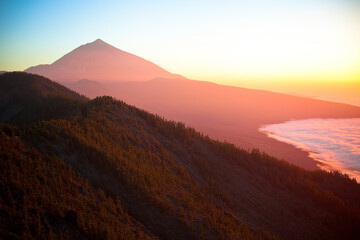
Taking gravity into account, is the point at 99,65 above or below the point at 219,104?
above

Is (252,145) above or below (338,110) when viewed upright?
below

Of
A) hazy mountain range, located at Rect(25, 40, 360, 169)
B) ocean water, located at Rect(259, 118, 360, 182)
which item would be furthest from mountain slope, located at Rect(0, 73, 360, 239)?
hazy mountain range, located at Rect(25, 40, 360, 169)

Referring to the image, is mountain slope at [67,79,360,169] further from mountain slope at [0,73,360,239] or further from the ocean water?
mountain slope at [0,73,360,239]

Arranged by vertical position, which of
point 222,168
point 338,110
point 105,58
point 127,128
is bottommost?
point 222,168

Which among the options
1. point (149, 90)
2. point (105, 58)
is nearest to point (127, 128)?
point (149, 90)

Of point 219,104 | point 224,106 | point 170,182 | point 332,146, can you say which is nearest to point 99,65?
point 219,104

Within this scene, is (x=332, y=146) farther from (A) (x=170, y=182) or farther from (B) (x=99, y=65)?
(B) (x=99, y=65)

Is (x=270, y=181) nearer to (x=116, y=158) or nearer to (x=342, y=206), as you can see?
(x=342, y=206)

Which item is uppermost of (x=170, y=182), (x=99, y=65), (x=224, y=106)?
(x=99, y=65)
